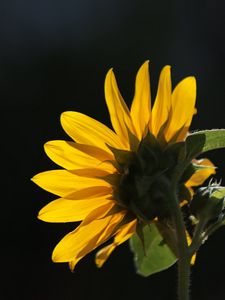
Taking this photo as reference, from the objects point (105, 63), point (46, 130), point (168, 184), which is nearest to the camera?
point (168, 184)

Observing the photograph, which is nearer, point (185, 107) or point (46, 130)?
point (185, 107)

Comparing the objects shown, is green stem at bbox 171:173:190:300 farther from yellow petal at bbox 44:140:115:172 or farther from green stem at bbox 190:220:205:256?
yellow petal at bbox 44:140:115:172

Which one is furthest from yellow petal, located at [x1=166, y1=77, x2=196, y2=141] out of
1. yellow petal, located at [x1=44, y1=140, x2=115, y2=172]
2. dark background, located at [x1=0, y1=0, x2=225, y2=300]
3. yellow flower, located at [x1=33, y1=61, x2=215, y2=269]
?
dark background, located at [x1=0, y1=0, x2=225, y2=300]

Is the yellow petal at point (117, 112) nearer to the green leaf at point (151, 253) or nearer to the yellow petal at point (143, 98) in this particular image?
the yellow petal at point (143, 98)

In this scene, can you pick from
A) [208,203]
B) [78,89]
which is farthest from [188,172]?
[78,89]

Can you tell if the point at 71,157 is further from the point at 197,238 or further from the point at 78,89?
the point at 78,89

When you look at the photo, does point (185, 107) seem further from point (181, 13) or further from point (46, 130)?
point (181, 13)

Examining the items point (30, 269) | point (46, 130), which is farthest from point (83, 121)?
point (46, 130)
